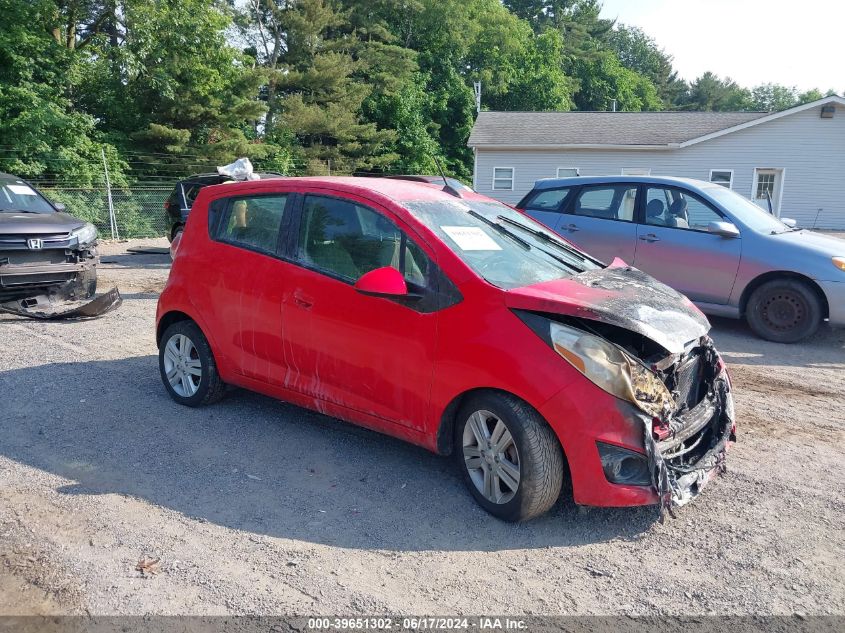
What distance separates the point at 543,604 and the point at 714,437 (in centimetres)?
159

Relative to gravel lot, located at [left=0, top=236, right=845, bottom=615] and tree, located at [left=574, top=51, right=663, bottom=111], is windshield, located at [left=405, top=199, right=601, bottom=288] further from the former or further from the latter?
tree, located at [left=574, top=51, right=663, bottom=111]

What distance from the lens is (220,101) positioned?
90.5ft

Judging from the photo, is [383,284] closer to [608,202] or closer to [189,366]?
[189,366]

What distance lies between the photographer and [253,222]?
16.1 feet

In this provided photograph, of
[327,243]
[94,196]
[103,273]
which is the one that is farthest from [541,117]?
[327,243]

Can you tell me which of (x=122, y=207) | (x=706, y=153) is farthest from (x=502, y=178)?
(x=122, y=207)

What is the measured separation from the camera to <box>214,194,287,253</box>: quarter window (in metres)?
4.73

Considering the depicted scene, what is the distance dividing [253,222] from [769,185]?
26.6 metres

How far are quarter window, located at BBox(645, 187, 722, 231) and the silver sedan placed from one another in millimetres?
12

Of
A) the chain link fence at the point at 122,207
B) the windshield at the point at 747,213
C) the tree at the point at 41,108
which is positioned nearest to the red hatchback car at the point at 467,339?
the windshield at the point at 747,213

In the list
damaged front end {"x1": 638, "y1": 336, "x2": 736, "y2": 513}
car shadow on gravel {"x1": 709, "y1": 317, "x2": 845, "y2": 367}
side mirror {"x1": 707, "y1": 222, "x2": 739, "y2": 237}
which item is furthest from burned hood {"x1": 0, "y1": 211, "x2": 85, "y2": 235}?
car shadow on gravel {"x1": 709, "y1": 317, "x2": 845, "y2": 367}

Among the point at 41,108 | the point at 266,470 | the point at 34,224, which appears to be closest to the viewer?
the point at 266,470

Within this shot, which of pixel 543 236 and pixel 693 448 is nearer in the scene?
pixel 693 448

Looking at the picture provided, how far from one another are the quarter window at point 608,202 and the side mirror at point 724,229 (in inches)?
41.6
